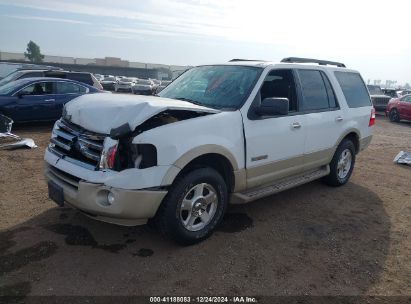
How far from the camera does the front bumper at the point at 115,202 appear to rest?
3.24 meters

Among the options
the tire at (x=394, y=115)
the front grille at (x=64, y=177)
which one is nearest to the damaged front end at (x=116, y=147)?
the front grille at (x=64, y=177)

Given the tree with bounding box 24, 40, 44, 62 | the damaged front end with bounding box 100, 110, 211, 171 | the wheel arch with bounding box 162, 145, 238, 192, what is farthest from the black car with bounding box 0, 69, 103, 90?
the tree with bounding box 24, 40, 44, 62

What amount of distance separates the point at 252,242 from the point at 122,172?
1.67 meters

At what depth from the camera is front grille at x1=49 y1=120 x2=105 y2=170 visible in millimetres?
3416

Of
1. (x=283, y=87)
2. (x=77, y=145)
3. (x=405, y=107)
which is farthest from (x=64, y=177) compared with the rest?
(x=405, y=107)

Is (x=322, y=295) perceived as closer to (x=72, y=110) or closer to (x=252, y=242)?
(x=252, y=242)

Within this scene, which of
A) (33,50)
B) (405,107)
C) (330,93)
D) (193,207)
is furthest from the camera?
(33,50)

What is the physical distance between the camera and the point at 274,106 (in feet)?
13.1

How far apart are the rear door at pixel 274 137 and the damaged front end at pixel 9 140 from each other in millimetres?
5636

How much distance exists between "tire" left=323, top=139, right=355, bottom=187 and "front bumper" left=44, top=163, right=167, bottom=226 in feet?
11.4

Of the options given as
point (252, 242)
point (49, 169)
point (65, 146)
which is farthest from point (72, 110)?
point (252, 242)

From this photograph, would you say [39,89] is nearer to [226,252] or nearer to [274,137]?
[274,137]

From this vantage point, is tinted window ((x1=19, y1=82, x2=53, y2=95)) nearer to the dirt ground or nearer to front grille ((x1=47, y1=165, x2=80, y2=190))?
the dirt ground

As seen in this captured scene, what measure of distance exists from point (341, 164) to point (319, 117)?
51.8 inches
